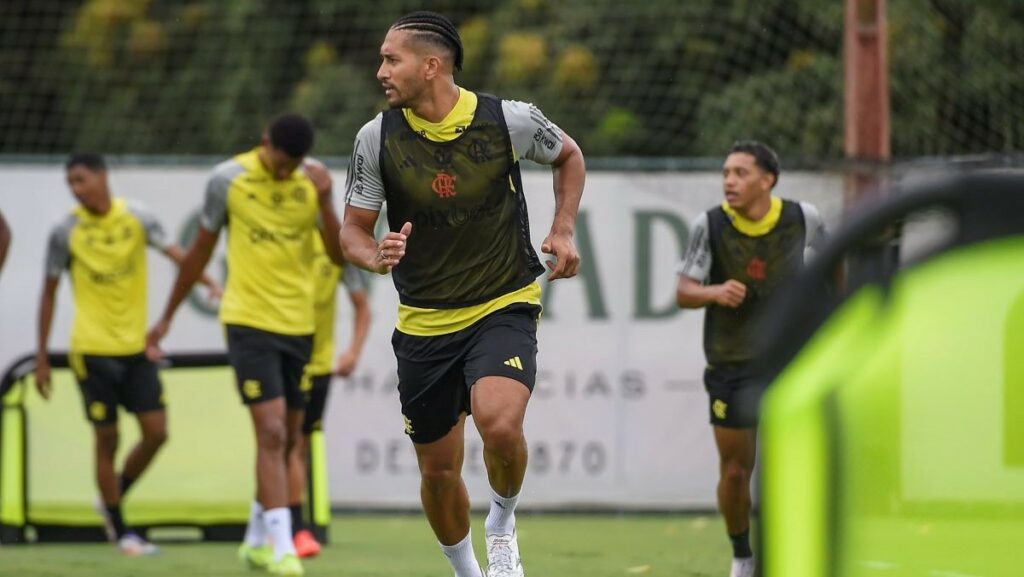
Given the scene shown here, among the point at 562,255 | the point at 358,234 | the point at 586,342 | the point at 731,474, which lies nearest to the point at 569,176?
the point at 562,255

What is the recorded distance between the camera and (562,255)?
5.63 meters

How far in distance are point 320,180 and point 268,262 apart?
0.51m

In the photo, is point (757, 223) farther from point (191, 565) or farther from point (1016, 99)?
point (1016, 99)

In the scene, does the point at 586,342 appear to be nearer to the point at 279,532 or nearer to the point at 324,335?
the point at 324,335

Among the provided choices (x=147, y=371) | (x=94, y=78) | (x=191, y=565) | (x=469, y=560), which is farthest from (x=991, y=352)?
(x=94, y=78)

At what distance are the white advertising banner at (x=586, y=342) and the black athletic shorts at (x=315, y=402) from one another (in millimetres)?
2155

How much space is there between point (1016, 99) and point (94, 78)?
28.4 ft

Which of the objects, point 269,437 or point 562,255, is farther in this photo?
point 269,437

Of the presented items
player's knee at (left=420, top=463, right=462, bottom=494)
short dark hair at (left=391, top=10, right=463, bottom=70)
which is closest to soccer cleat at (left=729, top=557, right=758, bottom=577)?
player's knee at (left=420, top=463, right=462, bottom=494)

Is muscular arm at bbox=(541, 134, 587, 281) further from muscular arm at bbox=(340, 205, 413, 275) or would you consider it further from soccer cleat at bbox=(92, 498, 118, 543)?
soccer cleat at bbox=(92, 498, 118, 543)

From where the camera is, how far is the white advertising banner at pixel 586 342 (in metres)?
11.7

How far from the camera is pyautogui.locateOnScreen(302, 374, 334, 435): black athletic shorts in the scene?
960 cm

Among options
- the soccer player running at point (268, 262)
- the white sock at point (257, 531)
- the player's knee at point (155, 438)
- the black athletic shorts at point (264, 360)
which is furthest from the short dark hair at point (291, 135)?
the player's knee at point (155, 438)

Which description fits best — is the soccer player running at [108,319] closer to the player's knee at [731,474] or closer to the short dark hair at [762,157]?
the short dark hair at [762,157]
